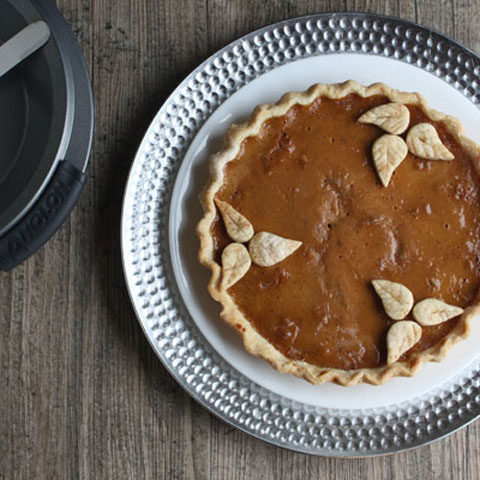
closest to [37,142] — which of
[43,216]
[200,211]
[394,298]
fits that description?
[43,216]

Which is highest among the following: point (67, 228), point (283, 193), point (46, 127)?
point (46, 127)

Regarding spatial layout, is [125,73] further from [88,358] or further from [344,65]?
[88,358]

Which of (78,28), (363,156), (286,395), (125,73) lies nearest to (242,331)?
(286,395)

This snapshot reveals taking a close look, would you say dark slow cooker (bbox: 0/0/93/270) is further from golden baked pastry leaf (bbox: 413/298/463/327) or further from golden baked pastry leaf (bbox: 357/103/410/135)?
golden baked pastry leaf (bbox: 413/298/463/327)

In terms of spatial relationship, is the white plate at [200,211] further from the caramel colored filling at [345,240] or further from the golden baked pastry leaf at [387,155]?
the golden baked pastry leaf at [387,155]

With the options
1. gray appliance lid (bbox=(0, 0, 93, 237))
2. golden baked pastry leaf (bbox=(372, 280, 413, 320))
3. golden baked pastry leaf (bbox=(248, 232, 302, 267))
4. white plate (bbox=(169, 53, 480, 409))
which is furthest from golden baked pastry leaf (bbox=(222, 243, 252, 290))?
gray appliance lid (bbox=(0, 0, 93, 237))

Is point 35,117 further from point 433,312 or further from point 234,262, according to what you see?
point 433,312
